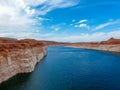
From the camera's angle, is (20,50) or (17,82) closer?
(17,82)

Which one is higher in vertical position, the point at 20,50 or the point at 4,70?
the point at 20,50

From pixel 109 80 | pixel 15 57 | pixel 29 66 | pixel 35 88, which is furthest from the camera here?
pixel 29 66

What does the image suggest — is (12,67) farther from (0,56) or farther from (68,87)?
(68,87)

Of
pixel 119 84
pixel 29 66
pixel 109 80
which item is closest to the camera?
pixel 119 84

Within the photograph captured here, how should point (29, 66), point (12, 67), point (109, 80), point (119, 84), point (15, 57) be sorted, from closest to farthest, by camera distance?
point (119, 84) → point (109, 80) → point (12, 67) → point (15, 57) → point (29, 66)

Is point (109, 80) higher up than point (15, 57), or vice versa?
point (15, 57)

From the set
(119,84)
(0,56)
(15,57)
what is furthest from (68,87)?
(15,57)

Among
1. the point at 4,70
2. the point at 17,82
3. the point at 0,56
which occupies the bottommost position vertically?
the point at 17,82

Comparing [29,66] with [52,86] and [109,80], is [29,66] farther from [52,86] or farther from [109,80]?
[109,80]

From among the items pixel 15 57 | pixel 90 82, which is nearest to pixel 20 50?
pixel 15 57
